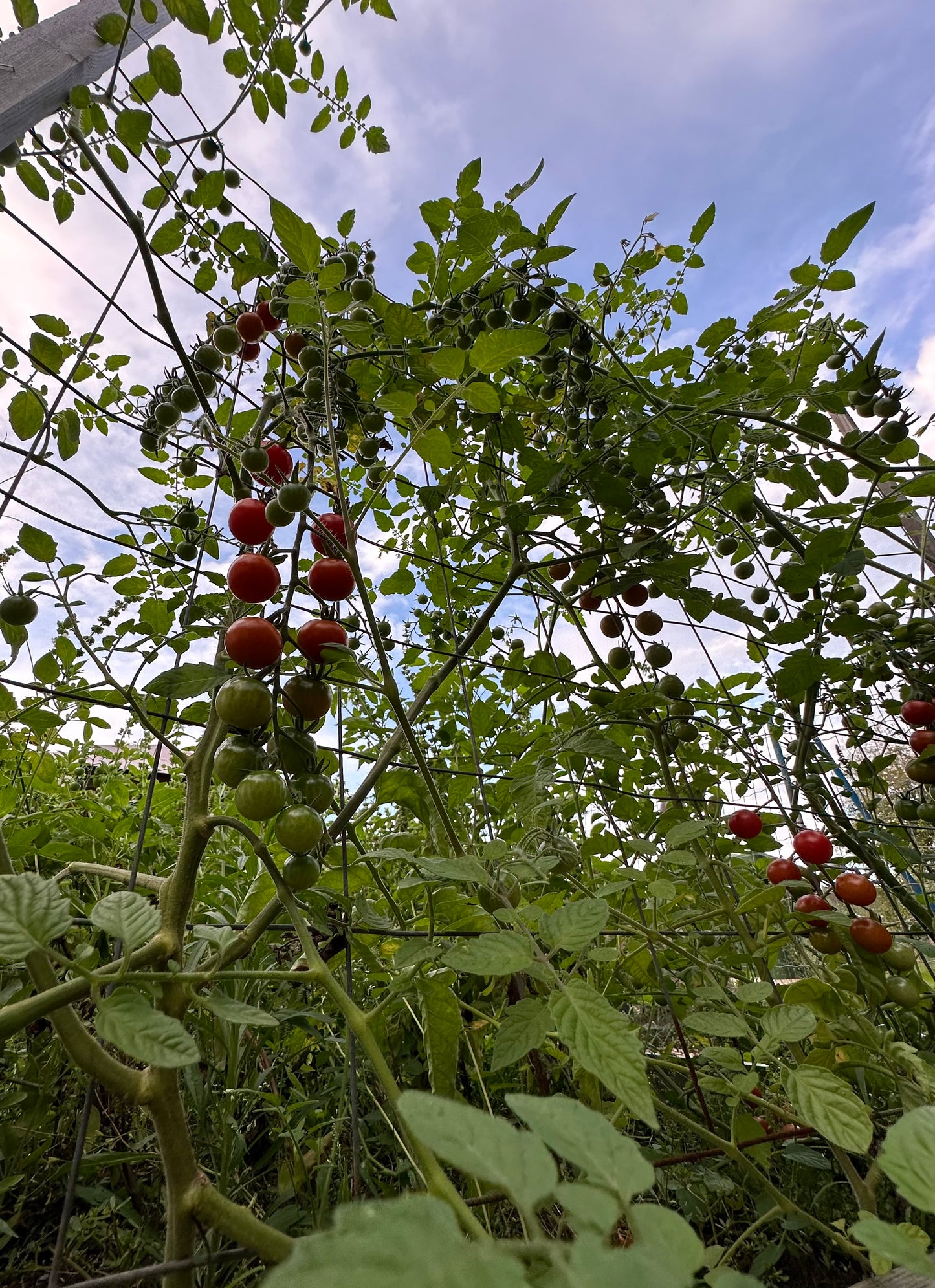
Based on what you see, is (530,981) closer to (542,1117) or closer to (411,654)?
(542,1117)

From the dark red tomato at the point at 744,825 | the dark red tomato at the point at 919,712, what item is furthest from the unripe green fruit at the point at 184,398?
the dark red tomato at the point at 919,712

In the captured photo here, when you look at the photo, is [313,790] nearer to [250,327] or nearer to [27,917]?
[27,917]

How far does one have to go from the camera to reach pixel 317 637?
82 centimetres

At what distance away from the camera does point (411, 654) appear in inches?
77.1

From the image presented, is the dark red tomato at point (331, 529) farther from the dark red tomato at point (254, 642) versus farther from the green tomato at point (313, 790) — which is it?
the green tomato at point (313, 790)

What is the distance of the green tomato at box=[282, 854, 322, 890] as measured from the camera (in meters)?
0.69

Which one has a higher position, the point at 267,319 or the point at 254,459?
the point at 267,319

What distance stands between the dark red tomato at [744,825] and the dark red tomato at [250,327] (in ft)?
4.26

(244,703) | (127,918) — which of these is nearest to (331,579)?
(244,703)

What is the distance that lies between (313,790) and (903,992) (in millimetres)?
992

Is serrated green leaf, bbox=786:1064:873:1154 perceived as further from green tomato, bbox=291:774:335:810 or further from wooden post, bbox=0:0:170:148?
wooden post, bbox=0:0:170:148

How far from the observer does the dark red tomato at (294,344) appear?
1129 millimetres

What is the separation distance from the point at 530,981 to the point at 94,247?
1558 mm

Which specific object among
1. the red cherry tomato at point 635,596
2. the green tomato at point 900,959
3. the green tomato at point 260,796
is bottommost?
the green tomato at point 900,959
